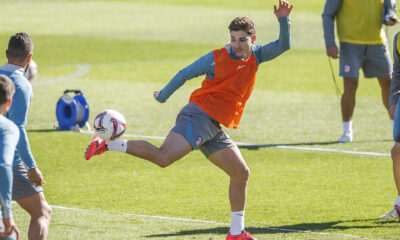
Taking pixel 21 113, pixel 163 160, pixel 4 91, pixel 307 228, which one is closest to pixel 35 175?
pixel 21 113

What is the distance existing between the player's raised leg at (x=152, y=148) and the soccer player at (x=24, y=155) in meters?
0.91

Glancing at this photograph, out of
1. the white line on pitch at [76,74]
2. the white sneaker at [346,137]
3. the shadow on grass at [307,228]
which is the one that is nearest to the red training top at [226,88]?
the shadow on grass at [307,228]

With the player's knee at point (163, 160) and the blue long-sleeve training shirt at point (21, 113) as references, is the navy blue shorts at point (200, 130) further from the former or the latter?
the blue long-sleeve training shirt at point (21, 113)

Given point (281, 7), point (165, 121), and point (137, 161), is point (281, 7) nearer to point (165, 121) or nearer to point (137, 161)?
point (137, 161)

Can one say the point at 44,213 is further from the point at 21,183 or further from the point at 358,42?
the point at 358,42

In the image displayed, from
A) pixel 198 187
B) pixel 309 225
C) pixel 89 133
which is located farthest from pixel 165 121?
pixel 309 225

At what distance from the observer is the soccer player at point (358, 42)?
1409 centimetres

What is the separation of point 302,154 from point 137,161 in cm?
258

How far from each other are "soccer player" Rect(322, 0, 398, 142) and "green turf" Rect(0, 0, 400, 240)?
2.76ft

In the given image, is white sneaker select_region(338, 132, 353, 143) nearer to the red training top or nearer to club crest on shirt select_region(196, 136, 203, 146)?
the red training top

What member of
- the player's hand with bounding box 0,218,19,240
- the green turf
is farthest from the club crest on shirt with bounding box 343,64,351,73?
the player's hand with bounding box 0,218,19,240

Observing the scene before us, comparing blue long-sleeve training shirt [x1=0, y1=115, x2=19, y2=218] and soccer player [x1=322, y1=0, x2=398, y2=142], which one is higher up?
blue long-sleeve training shirt [x1=0, y1=115, x2=19, y2=218]

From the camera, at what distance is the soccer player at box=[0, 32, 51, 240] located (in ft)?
23.6

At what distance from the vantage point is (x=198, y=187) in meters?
11.3
